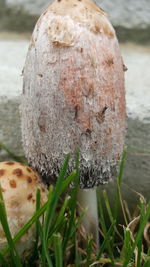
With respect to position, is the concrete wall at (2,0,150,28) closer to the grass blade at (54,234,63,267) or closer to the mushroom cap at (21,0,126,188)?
the mushroom cap at (21,0,126,188)

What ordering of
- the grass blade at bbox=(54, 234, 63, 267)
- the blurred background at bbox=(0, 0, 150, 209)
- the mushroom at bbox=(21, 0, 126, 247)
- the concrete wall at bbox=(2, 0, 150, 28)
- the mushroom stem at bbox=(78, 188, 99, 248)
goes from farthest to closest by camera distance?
the concrete wall at bbox=(2, 0, 150, 28) < the blurred background at bbox=(0, 0, 150, 209) < the mushroom stem at bbox=(78, 188, 99, 248) < the mushroom at bbox=(21, 0, 126, 247) < the grass blade at bbox=(54, 234, 63, 267)

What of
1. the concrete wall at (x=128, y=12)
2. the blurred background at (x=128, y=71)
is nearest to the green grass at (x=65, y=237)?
the blurred background at (x=128, y=71)

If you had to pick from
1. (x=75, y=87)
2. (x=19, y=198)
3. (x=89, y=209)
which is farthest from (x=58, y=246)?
(x=89, y=209)

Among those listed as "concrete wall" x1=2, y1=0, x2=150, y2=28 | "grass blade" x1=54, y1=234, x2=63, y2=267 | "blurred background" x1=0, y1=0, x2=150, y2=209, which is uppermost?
"concrete wall" x1=2, y1=0, x2=150, y2=28

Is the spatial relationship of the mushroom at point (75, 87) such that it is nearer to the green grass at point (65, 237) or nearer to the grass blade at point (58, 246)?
the green grass at point (65, 237)

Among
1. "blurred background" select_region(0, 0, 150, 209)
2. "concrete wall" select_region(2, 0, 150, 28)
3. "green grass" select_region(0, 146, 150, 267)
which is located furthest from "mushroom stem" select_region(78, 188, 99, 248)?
"concrete wall" select_region(2, 0, 150, 28)

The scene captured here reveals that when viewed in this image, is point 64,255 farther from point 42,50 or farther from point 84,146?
point 42,50

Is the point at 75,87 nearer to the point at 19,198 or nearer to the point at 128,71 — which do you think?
the point at 19,198
